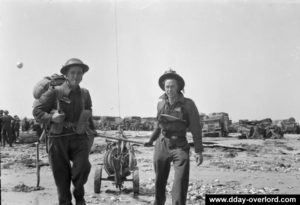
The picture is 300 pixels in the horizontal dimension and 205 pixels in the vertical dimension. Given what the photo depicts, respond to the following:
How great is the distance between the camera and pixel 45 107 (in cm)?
462

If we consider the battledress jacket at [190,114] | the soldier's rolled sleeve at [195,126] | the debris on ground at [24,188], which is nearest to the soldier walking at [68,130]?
the battledress jacket at [190,114]

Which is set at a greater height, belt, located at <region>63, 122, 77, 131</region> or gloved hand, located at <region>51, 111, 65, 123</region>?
gloved hand, located at <region>51, 111, 65, 123</region>

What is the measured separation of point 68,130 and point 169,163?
138 cm

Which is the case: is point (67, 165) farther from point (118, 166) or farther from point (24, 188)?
point (24, 188)

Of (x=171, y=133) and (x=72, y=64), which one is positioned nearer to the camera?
(x=72, y=64)

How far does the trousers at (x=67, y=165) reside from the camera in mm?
4516

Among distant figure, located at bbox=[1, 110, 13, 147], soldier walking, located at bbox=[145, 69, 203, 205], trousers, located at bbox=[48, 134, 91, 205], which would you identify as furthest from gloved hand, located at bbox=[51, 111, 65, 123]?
distant figure, located at bbox=[1, 110, 13, 147]

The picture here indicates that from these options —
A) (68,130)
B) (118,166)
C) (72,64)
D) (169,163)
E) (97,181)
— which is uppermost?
(72,64)

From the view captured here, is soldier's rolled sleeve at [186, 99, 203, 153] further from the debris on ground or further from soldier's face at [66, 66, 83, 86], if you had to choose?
the debris on ground

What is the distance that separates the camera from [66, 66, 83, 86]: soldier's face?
472cm

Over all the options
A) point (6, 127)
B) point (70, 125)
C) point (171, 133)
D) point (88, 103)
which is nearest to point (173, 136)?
point (171, 133)

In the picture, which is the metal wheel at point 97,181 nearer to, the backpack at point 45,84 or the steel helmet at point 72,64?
the backpack at point 45,84

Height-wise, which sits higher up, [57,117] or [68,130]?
[57,117]

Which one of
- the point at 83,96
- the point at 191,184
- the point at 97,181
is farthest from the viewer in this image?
the point at 191,184
